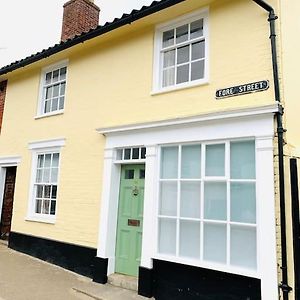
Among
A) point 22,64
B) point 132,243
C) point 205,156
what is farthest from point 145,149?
point 22,64

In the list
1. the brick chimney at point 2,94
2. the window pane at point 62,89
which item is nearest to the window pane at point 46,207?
the window pane at point 62,89

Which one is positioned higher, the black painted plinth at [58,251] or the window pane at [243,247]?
the window pane at [243,247]

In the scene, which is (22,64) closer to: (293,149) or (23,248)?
(23,248)

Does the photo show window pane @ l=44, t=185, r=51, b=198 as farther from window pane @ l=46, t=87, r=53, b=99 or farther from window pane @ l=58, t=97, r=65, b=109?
window pane @ l=46, t=87, r=53, b=99

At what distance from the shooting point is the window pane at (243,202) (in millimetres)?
5129

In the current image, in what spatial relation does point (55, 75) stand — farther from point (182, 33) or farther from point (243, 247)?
point (243, 247)

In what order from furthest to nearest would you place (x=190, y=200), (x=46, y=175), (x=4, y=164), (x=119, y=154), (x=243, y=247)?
(x=4, y=164) → (x=46, y=175) → (x=119, y=154) → (x=190, y=200) → (x=243, y=247)

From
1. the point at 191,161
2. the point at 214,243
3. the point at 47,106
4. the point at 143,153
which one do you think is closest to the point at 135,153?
the point at 143,153

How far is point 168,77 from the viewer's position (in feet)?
22.5

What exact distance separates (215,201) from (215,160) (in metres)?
0.73

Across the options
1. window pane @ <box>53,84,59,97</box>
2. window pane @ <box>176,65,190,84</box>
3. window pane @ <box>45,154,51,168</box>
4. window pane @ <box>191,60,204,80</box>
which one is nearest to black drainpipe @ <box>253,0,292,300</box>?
window pane @ <box>191,60,204,80</box>

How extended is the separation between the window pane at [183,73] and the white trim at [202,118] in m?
1.05

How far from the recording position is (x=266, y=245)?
481 cm

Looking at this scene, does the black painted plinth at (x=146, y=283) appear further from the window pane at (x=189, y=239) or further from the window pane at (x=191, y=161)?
the window pane at (x=191, y=161)
